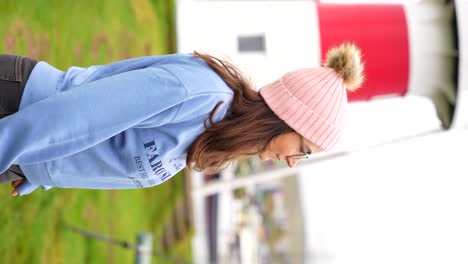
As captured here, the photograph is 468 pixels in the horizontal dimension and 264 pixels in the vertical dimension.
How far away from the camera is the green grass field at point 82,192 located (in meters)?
1.50

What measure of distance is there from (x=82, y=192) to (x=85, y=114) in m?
1.31

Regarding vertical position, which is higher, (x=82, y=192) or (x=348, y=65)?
(x=348, y=65)

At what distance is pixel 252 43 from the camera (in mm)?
1551

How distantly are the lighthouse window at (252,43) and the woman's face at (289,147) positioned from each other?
0.77 metres

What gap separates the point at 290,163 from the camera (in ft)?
2.81

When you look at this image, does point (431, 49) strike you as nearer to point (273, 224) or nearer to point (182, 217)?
point (182, 217)

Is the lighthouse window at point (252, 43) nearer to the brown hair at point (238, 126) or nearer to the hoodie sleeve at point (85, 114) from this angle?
the brown hair at point (238, 126)

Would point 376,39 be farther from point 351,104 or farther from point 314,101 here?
point 314,101

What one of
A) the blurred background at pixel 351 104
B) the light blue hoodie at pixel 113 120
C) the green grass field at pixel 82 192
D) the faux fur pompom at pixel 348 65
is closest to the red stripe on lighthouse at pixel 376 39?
the blurred background at pixel 351 104

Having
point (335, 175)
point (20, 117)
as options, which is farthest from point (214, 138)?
point (335, 175)

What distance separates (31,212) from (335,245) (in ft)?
4.35

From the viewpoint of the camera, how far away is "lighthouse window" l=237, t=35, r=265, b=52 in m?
1.54

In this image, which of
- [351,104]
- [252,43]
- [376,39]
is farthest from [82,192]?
[376,39]

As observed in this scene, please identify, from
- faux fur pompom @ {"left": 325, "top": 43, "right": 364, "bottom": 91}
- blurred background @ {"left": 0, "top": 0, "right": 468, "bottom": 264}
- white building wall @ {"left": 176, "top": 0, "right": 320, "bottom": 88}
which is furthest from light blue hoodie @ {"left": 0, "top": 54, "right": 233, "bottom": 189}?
white building wall @ {"left": 176, "top": 0, "right": 320, "bottom": 88}
